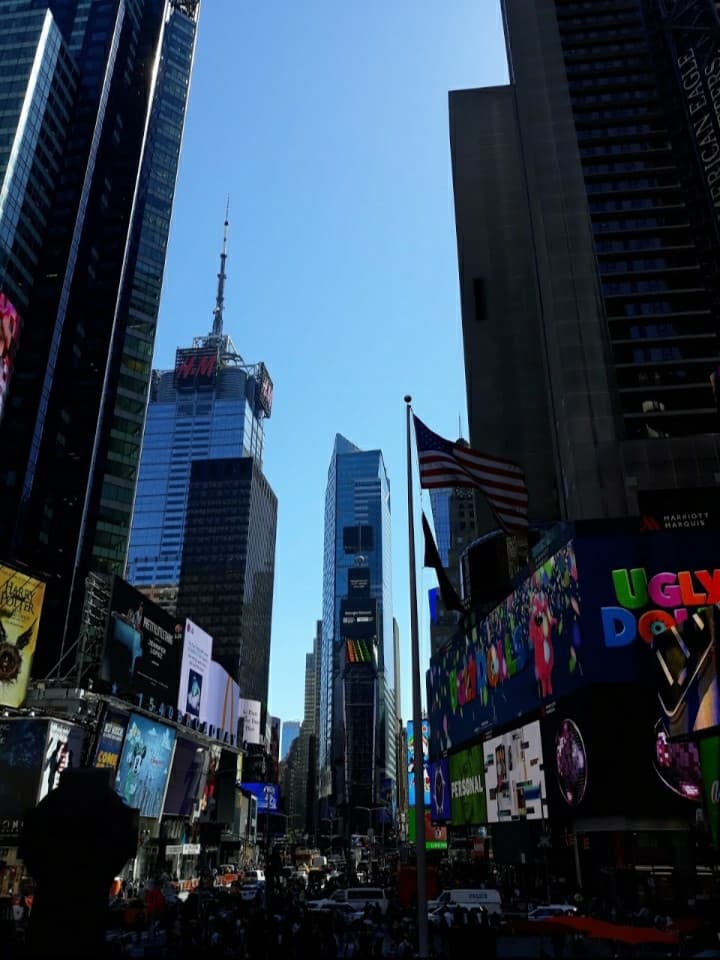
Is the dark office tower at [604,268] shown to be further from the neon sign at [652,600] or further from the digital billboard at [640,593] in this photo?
the neon sign at [652,600]

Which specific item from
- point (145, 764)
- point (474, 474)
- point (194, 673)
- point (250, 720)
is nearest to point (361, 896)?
point (474, 474)

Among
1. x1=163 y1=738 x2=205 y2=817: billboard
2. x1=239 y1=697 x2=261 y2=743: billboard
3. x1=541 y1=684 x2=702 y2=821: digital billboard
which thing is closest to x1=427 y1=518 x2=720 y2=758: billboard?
x1=541 y1=684 x2=702 y2=821: digital billboard

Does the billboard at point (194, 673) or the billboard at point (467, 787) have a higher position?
the billboard at point (194, 673)

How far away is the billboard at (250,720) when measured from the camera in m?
141

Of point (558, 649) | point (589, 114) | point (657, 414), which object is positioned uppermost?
point (589, 114)

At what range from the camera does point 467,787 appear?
74500 mm

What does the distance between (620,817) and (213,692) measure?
5561 cm

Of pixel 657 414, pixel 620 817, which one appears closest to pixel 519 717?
pixel 620 817

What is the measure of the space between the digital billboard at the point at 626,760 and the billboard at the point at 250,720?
102 metres

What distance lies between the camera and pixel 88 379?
12081 centimetres

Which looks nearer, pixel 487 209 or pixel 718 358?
pixel 718 358

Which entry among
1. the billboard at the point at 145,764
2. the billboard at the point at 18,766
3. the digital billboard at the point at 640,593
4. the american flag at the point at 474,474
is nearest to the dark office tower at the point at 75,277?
the billboard at the point at 145,764

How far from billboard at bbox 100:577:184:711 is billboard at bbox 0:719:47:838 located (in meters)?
9.30

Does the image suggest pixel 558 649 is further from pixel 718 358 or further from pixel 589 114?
pixel 589 114
